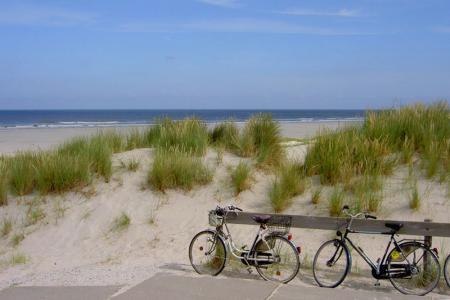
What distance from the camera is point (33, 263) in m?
9.69

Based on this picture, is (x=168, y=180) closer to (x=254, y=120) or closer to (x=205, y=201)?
(x=205, y=201)

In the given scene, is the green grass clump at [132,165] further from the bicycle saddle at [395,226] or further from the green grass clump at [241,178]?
the bicycle saddle at [395,226]

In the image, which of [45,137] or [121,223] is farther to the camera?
[45,137]

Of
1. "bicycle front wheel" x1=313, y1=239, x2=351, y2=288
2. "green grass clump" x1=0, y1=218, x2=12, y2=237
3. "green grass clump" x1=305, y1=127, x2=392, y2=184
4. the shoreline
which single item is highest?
"green grass clump" x1=305, y1=127, x2=392, y2=184

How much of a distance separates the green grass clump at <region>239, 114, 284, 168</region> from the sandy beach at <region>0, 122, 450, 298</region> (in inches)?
11.3

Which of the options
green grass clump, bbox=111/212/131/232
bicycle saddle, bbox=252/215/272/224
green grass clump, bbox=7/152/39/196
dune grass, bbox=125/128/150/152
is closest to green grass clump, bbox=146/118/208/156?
dune grass, bbox=125/128/150/152

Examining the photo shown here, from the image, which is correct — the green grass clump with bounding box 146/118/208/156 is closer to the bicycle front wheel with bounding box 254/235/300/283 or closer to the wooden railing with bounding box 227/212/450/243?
the wooden railing with bounding box 227/212/450/243

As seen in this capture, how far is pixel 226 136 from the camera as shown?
13297 millimetres

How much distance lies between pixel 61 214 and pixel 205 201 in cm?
271

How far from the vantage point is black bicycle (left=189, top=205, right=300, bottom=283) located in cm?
761

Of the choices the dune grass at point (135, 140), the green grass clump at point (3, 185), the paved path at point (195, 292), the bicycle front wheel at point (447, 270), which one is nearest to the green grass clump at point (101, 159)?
the dune grass at point (135, 140)

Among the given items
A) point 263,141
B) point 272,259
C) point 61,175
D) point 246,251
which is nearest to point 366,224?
point 272,259

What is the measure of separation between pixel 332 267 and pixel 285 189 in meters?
2.75

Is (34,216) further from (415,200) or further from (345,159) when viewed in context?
(415,200)
